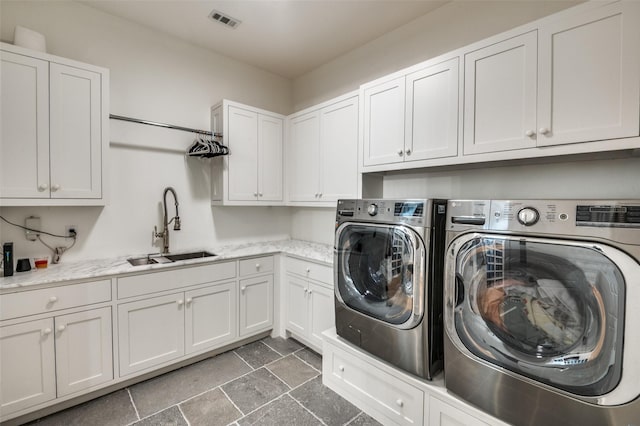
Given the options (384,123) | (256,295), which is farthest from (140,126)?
(384,123)

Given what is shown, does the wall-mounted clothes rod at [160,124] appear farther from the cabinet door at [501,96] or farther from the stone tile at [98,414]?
the cabinet door at [501,96]

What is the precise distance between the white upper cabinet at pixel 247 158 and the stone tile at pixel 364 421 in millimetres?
2071

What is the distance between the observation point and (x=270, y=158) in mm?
3133

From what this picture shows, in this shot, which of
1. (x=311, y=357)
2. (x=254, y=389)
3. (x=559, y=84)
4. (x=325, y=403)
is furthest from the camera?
(x=311, y=357)

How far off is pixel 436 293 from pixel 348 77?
2.41 metres

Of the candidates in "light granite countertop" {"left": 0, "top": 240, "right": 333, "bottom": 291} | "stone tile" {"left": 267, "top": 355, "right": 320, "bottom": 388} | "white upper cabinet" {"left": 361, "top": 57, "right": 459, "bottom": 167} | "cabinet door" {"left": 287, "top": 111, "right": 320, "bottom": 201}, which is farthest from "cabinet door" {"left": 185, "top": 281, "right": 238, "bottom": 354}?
"white upper cabinet" {"left": 361, "top": 57, "right": 459, "bottom": 167}

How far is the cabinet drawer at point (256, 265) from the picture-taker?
8.79ft

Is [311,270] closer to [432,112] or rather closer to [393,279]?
[393,279]

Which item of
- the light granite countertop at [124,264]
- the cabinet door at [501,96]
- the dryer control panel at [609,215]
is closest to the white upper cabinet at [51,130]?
the light granite countertop at [124,264]

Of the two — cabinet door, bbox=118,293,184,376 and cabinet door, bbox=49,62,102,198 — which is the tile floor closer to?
cabinet door, bbox=118,293,184,376

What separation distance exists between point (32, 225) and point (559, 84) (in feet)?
11.2

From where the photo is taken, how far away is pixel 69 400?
1907 mm

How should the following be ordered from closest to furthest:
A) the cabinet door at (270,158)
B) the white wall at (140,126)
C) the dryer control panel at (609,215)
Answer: the dryer control panel at (609,215), the white wall at (140,126), the cabinet door at (270,158)

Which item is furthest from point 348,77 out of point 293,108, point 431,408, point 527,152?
point 431,408
